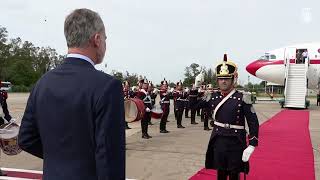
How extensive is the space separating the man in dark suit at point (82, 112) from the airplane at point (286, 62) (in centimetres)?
2601

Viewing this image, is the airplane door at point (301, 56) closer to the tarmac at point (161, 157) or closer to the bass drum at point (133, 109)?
the tarmac at point (161, 157)

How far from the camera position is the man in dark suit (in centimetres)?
201

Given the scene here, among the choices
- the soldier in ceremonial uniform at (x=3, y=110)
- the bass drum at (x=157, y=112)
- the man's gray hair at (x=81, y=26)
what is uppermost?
the man's gray hair at (x=81, y=26)

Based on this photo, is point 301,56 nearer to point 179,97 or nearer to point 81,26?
point 179,97

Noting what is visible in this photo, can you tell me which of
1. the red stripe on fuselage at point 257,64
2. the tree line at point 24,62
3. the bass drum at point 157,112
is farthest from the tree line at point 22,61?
the bass drum at point 157,112

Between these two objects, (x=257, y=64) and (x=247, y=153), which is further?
(x=257, y=64)

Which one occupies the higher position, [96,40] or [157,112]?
[96,40]

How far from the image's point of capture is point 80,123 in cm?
210

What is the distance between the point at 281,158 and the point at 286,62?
1946 centimetres

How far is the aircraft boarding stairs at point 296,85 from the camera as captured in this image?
26.5m

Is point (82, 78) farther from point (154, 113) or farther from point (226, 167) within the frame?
point (154, 113)

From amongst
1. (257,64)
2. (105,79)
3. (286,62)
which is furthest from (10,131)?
(257,64)

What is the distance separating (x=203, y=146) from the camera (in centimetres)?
1057

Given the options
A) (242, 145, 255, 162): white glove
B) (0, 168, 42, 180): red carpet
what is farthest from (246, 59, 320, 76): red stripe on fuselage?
(242, 145, 255, 162): white glove
